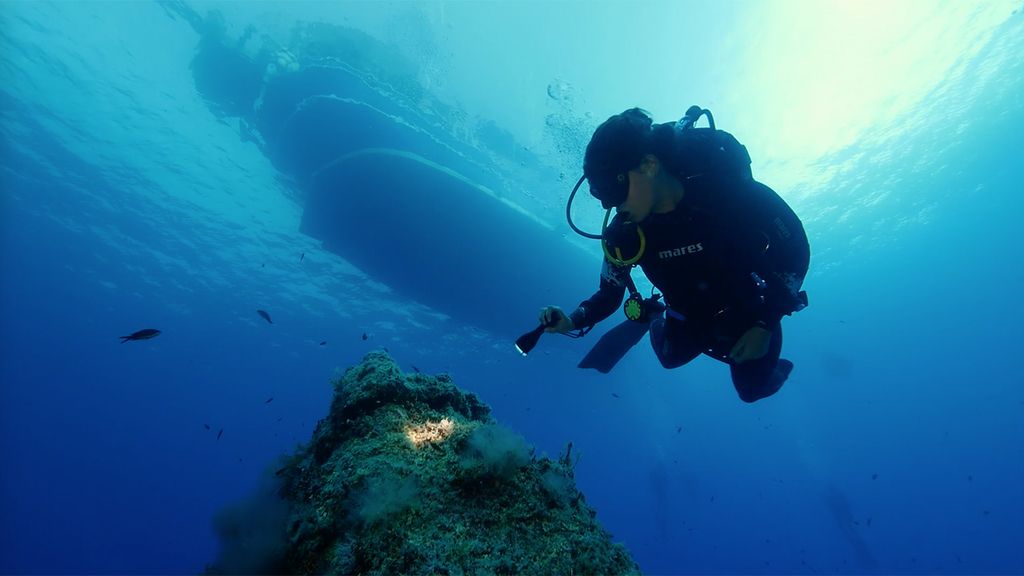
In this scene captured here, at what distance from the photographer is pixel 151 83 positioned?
20797 mm

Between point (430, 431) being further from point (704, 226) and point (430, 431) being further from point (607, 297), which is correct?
point (704, 226)

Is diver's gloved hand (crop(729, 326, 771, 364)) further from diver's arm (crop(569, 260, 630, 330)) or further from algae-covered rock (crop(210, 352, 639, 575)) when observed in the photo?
algae-covered rock (crop(210, 352, 639, 575))

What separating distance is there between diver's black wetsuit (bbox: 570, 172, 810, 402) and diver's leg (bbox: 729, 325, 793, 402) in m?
0.01

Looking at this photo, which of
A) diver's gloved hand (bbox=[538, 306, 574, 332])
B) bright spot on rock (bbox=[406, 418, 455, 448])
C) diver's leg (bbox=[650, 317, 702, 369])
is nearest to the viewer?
bright spot on rock (bbox=[406, 418, 455, 448])

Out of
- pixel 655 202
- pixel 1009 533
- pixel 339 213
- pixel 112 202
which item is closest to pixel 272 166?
pixel 339 213

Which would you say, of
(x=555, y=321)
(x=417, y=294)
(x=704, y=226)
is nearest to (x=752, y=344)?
(x=704, y=226)

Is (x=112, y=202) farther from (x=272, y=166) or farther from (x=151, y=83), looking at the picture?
(x=272, y=166)

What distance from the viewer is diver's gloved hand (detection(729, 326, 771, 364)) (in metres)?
→ 2.98

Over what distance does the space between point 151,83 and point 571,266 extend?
24.2m

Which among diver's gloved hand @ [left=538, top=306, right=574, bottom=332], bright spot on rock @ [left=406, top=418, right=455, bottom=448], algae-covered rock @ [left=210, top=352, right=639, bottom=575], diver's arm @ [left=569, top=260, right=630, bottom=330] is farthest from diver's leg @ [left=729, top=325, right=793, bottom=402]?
bright spot on rock @ [left=406, top=418, right=455, bottom=448]

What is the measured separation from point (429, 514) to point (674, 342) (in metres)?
2.90

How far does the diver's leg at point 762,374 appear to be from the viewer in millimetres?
3652

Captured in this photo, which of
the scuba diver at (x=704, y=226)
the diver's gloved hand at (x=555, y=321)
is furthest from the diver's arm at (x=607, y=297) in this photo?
the scuba diver at (x=704, y=226)

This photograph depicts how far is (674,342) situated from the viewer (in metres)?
4.16
